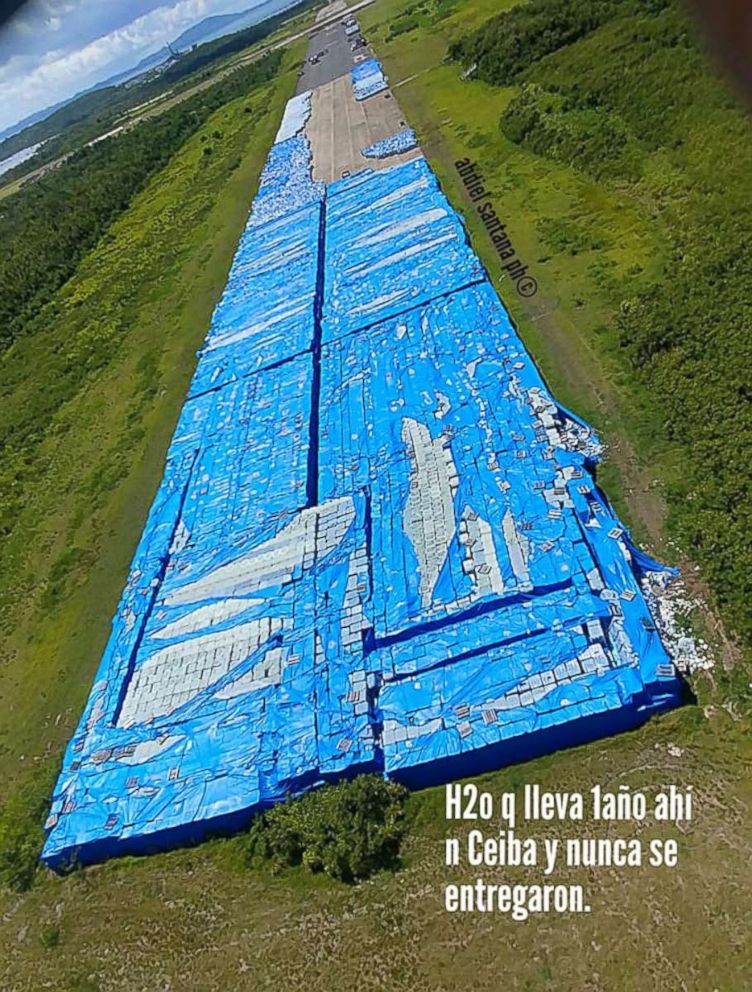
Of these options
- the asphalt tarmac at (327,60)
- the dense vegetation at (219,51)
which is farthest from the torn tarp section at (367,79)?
the dense vegetation at (219,51)

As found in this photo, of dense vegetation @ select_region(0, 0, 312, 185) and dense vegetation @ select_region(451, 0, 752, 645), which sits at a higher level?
dense vegetation @ select_region(0, 0, 312, 185)

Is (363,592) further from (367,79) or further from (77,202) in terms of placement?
(367,79)

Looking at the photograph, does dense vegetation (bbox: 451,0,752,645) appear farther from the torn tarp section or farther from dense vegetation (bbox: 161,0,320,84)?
dense vegetation (bbox: 161,0,320,84)

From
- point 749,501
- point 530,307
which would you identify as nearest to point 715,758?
point 749,501

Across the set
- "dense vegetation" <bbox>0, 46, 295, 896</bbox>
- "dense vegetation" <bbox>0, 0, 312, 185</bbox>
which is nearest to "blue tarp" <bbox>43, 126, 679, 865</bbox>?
"dense vegetation" <bbox>0, 46, 295, 896</bbox>

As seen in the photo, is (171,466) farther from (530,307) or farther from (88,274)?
(88,274)

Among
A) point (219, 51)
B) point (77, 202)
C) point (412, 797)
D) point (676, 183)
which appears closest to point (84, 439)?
point (412, 797)
